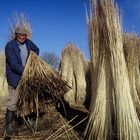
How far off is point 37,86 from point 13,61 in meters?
0.63

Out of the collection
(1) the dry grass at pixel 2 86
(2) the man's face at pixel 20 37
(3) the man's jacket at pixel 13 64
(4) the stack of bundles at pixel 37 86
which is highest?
(1) the dry grass at pixel 2 86

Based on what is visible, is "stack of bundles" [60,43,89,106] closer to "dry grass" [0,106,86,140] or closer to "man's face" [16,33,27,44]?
"dry grass" [0,106,86,140]

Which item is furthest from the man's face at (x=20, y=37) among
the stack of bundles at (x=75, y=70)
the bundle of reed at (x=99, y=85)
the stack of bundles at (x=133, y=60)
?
the stack of bundles at (x=75, y=70)

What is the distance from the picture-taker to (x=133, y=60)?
7.84 m

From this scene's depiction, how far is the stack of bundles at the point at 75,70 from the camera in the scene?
10.2 metres

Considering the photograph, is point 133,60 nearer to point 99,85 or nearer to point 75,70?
point 99,85

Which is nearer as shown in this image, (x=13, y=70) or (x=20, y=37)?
(x=13, y=70)

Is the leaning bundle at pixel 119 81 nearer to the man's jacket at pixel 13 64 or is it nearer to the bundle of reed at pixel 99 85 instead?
the bundle of reed at pixel 99 85

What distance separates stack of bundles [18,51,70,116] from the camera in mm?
6246

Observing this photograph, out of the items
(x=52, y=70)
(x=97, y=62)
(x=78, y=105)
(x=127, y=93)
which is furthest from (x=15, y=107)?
(x=78, y=105)

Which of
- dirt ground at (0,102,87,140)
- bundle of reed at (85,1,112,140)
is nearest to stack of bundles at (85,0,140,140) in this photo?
Result: bundle of reed at (85,1,112,140)

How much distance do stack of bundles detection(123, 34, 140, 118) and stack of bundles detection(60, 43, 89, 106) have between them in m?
2.11

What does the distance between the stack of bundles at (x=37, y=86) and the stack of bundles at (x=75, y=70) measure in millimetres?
3512

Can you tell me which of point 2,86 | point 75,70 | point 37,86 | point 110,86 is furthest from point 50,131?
point 2,86
